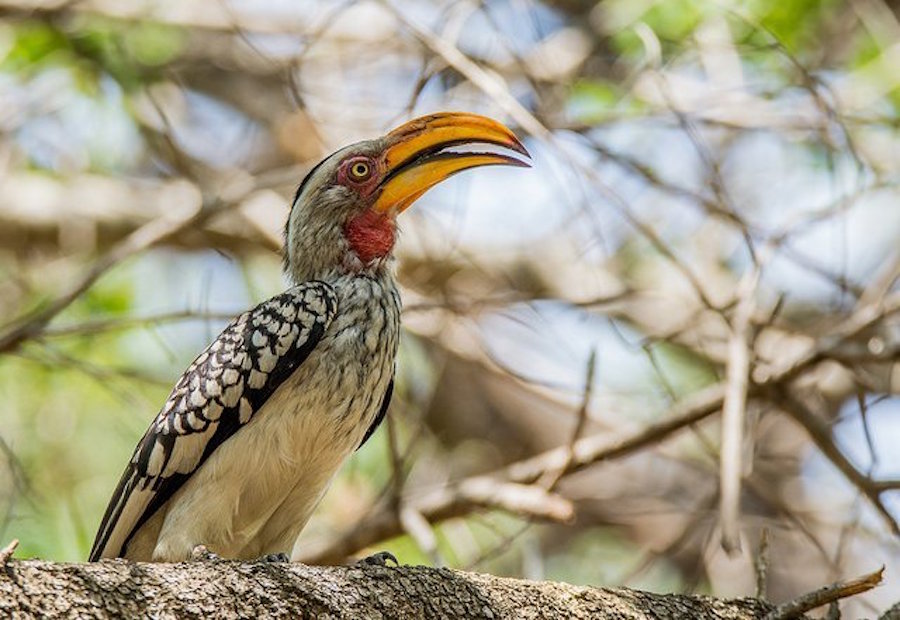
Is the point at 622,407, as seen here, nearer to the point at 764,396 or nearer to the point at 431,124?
the point at 764,396

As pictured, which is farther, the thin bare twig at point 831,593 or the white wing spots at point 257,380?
the white wing spots at point 257,380

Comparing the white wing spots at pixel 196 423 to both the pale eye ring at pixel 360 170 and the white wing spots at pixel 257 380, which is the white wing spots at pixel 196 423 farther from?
the pale eye ring at pixel 360 170

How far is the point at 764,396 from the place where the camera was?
482 cm

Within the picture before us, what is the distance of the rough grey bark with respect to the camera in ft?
8.14

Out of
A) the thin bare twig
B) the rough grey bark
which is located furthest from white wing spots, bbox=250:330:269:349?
the thin bare twig

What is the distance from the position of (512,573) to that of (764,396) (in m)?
3.32

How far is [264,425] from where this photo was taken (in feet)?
13.0

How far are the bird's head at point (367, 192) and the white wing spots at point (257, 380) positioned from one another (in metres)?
0.68

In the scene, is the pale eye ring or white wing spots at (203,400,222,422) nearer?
white wing spots at (203,400,222,422)

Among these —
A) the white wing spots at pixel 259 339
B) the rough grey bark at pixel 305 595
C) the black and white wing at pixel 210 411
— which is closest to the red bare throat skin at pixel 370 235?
the black and white wing at pixel 210 411

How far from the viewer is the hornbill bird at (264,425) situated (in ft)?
12.9

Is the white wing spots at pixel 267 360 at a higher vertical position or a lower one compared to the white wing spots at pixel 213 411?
higher

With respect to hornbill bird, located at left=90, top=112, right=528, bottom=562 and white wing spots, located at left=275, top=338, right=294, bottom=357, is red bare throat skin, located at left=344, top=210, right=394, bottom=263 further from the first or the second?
white wing spots, located at left=275, top=338, right=294, bottom=357

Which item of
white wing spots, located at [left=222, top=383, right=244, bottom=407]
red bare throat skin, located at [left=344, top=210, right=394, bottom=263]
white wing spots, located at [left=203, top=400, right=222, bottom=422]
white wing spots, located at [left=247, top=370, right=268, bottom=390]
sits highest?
red bare throat skin, located at [left=344, top=210, right=394, bottom=263]
